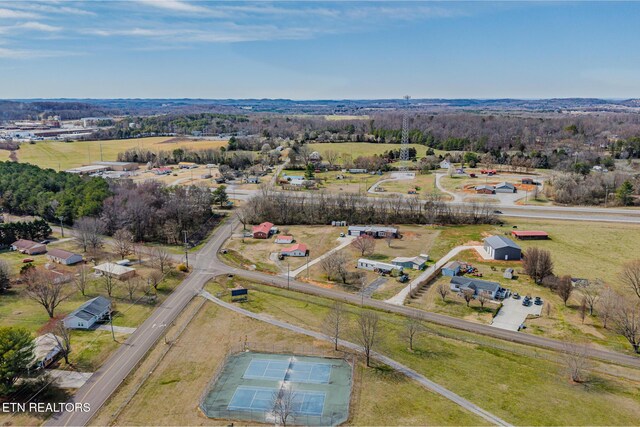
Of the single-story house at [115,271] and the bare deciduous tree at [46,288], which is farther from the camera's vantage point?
the single-story house at [115,271]

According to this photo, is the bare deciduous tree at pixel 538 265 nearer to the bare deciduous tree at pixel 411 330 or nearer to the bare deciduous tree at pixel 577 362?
the bare deciduous tree at pixel 577 362

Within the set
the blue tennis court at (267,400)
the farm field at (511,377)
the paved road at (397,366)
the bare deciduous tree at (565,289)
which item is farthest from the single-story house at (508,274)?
the blue tennis court at (267,400)

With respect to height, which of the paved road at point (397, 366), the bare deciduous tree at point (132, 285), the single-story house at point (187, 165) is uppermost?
the single-story house at point (187, 165)

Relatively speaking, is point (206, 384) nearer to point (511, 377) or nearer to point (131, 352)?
point (131, 352)

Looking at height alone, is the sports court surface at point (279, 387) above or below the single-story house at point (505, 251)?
below

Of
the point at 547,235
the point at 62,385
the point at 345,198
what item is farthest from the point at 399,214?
the point at 62,385

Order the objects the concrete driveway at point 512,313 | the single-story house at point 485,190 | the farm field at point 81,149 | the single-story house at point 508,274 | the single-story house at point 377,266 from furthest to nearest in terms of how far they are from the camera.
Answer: the farm field at point 81,149
the single-story house at point 485,190
the single-story house at point 377,266
the single-story house at point 508,274
the concrete driveway at point 512,313

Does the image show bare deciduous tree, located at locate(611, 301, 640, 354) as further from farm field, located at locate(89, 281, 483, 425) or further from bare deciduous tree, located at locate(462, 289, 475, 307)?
farm field, located at locate(89, 281, 483, 425)

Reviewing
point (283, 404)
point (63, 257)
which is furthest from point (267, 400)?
point (63, 257)
